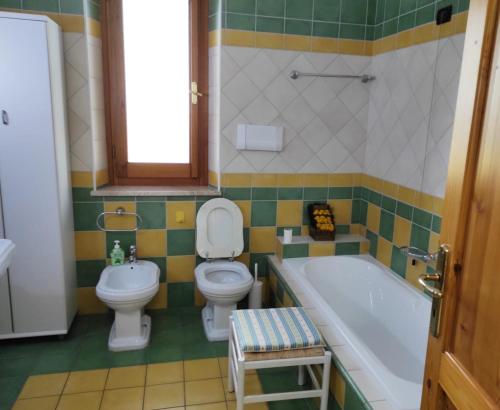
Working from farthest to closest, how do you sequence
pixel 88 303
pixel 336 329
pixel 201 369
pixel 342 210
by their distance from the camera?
pixel 342 210, pixel 88 303, pixel 201 369, pixel 336 329

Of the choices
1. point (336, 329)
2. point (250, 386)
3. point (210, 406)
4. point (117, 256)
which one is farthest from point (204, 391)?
point (117, 256)

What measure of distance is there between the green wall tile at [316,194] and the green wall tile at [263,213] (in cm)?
26

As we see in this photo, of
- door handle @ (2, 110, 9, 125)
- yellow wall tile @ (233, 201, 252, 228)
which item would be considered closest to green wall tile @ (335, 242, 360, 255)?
yellow wall tile @ (233, 201, 252, 228)

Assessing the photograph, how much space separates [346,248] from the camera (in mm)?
2998

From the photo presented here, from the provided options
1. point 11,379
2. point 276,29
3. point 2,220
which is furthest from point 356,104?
point 11,379

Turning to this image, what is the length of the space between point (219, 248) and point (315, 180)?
0.87 metres

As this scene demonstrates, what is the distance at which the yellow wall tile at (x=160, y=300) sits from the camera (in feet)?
9.86

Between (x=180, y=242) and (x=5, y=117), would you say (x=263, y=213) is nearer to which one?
(x=180, y=242)

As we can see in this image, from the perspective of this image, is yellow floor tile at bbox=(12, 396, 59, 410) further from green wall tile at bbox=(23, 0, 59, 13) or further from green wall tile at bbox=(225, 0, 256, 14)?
green wall tile at bbox=(225, 0, 256, 14)

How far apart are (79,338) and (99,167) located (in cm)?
113

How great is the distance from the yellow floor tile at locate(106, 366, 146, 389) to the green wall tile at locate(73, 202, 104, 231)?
97 centimetres

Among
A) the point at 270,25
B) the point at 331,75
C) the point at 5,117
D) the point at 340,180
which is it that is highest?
the point at 270,25

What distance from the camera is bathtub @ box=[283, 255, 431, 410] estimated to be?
196cm

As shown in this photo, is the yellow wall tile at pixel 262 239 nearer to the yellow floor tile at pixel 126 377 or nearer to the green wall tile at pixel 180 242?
the green wall tile at pixel 180 242
